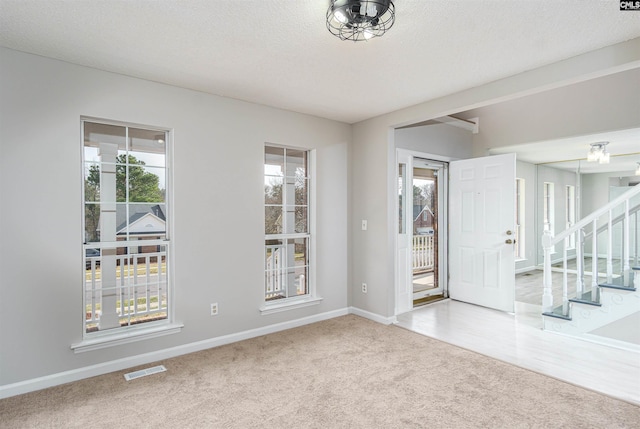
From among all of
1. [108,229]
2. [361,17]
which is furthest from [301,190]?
[361,17]

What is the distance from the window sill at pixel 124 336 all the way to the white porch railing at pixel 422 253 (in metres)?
4.20

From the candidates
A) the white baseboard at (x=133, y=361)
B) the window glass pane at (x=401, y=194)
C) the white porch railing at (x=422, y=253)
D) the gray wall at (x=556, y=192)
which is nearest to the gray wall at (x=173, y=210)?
the white baseboard at (x=133, y=361)

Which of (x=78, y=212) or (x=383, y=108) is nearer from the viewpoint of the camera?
(x=78, y=212)

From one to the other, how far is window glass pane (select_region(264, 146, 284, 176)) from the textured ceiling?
2.69 ft

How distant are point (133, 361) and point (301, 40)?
2923 millimetres

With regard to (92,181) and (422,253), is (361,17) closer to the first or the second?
(92,181)

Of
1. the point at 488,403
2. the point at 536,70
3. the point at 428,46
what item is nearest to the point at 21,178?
the point at 428,46

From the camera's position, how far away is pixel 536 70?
8.93 ft

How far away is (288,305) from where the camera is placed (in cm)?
385

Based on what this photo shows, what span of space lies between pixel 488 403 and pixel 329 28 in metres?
2.72

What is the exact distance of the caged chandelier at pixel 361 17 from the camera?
1.78 metres

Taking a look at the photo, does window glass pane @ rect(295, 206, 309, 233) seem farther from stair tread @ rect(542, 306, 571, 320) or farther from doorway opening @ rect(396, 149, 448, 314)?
stair tread @ rect(542, 306, 571, 320)

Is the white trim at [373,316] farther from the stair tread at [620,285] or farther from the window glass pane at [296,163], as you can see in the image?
the stair tread at [620,285]

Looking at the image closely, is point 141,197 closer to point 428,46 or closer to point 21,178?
point 21,178
